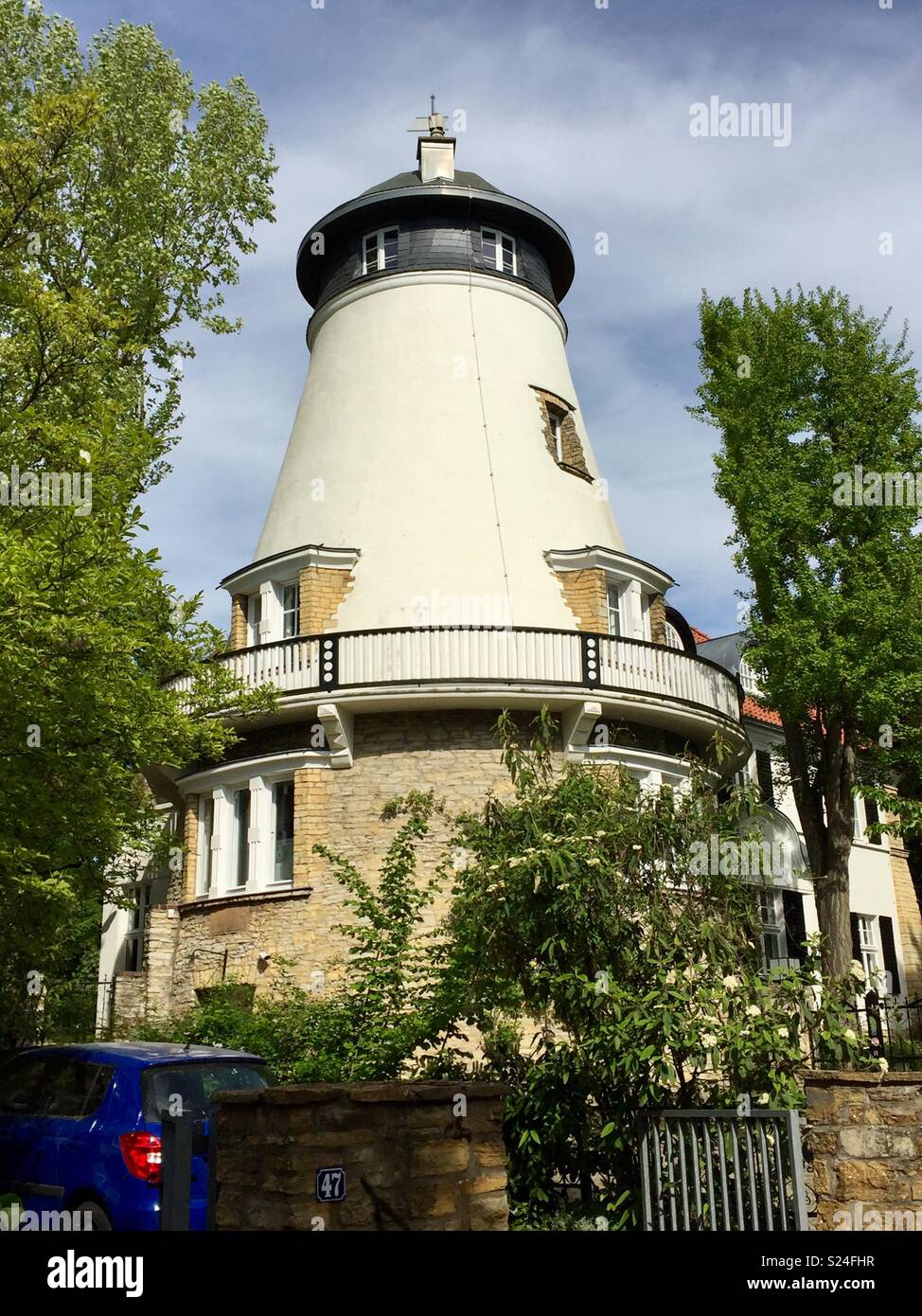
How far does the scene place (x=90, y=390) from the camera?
15062 mm

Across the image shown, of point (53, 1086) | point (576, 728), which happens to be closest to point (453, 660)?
point (576, 728)

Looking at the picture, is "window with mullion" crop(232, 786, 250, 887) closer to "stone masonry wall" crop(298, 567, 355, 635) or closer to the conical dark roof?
"stone masonry wall" crop(298, 567, 355, 635)

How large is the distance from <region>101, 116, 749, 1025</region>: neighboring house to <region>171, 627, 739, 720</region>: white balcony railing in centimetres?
4

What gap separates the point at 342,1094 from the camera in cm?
685

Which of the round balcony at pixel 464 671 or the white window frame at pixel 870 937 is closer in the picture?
the round balcony at pixel 464 671

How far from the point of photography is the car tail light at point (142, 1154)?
8609 millimetres

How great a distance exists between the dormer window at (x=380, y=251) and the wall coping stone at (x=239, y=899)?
1279cm

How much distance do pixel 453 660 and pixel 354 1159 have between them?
1302 cm

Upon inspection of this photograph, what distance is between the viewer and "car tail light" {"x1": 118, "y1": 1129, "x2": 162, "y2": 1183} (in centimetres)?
861

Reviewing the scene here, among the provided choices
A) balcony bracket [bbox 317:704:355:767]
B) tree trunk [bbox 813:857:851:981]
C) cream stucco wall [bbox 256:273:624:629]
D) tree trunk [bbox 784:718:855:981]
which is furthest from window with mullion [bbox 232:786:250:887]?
tree trunk [bbox 813:857:851:981]

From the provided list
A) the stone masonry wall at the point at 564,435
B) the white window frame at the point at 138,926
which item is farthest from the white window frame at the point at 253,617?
the stone masonry wall at the point at 564,435

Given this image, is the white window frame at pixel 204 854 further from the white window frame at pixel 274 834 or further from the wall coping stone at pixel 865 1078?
the wall coping stone at pixel 865 1078

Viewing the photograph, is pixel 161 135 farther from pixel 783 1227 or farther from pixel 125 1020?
pixel 783 1227
